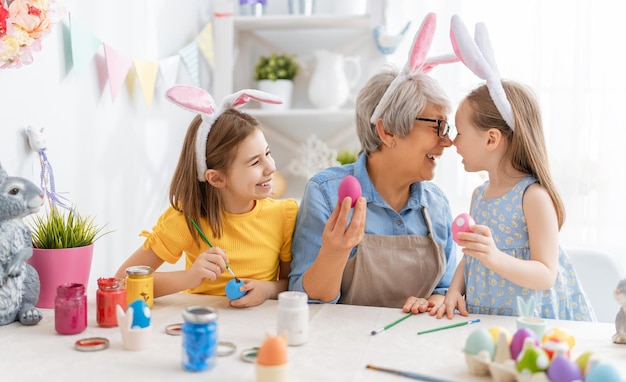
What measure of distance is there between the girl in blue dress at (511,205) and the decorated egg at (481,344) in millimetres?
343

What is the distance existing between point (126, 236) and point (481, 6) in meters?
1.86

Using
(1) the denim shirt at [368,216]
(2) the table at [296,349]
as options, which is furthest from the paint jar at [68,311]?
(1) the denim shirt at [368,216]

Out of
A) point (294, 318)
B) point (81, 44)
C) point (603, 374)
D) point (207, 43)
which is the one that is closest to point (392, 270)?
point (294, 318)

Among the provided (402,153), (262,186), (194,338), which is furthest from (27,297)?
(402,153)

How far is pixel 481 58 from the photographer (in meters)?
1.49

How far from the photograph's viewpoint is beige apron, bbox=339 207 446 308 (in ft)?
5.56

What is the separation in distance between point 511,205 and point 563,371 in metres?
0.61

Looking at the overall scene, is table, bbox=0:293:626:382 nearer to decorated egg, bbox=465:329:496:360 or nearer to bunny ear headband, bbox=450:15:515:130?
decorated egg, bbox=465:329:496:360

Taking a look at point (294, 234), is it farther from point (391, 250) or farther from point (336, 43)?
point (336, 43)

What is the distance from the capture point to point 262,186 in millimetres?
1626

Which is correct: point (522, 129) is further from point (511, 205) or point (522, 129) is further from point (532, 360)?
point (532, 360)

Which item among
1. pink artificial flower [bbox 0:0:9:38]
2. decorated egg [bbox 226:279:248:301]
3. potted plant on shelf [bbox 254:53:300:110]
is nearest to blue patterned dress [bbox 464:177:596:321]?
decorated egg [bbox 226:279:248:301]

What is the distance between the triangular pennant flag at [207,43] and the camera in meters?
2.74

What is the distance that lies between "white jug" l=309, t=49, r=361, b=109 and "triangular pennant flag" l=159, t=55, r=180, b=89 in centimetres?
65
